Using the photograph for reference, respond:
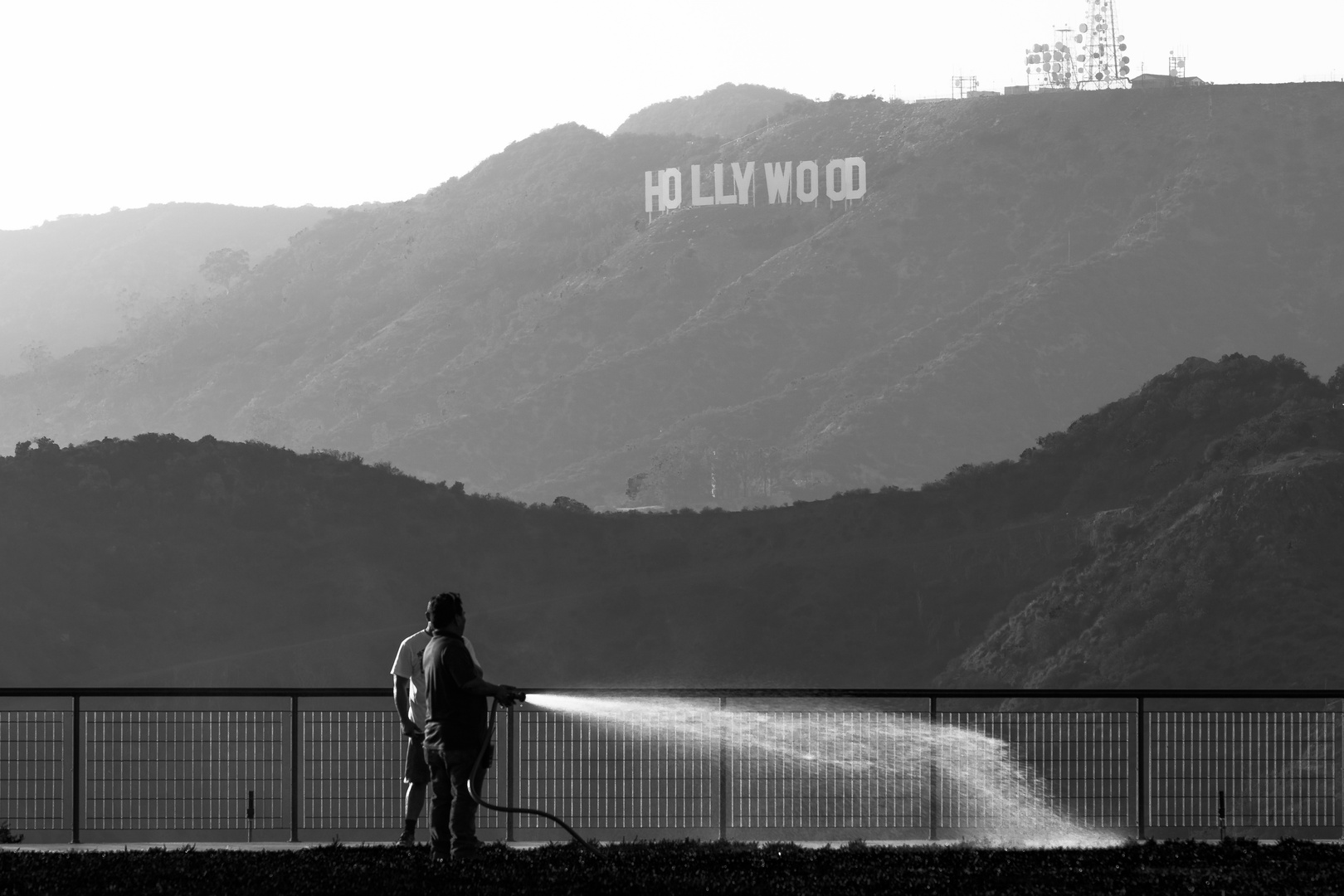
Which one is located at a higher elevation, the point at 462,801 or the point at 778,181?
the point at 778,181

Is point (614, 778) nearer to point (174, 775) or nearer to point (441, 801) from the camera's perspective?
point (441, 801)

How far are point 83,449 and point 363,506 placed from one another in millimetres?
11721

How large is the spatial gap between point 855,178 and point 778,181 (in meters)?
11.9

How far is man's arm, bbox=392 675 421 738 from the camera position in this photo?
1393cm

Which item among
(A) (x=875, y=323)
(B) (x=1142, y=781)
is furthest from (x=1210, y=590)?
(A) (x=875, y=323)

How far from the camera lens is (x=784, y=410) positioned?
471 ft

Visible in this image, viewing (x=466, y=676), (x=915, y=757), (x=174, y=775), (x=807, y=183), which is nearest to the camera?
(x=466, y=676)

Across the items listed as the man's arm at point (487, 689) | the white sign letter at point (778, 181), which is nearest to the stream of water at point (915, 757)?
the man's arm at point (487, 689)

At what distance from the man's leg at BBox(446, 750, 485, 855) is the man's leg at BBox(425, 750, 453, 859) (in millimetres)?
48

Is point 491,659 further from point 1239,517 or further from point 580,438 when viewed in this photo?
point 580,438

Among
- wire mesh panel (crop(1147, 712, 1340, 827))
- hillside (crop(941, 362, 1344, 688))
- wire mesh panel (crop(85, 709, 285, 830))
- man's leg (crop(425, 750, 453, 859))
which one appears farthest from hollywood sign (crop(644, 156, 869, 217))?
man's leg (crop(425, 750, 453, 859))

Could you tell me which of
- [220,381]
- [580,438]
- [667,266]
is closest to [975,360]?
[580,438]

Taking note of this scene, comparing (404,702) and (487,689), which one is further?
(404,702)

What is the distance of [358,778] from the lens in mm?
15961
